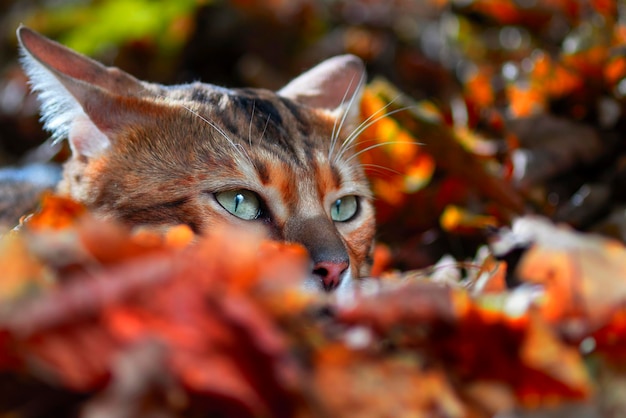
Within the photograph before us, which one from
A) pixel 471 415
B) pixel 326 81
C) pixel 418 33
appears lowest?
pixel 471 415

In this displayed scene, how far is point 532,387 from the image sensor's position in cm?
88

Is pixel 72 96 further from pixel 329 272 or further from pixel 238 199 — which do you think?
pixel 329 272

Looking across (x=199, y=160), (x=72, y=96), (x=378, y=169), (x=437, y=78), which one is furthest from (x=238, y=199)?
(x=437, y=78)

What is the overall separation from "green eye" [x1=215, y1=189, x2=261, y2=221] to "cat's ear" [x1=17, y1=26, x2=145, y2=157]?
1.21 feet

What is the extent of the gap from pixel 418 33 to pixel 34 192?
2.73 m

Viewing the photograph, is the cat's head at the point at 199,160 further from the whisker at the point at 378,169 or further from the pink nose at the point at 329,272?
the whisker at the point at 378,169

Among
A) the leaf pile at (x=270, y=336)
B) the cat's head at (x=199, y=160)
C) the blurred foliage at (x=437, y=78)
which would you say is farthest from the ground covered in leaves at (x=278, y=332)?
the blurred foliage at (x=437, y=78)

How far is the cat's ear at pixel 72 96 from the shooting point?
5.43ft

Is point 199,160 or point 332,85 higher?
point 332,85

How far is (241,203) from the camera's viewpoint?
1646 millimetres

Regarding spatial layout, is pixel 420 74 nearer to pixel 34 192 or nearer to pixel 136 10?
pixel 136 10

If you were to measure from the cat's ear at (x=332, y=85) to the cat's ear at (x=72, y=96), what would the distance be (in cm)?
71

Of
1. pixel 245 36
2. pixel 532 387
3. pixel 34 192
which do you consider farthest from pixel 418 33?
pixel 532 387

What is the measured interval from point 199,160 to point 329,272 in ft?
1.46
